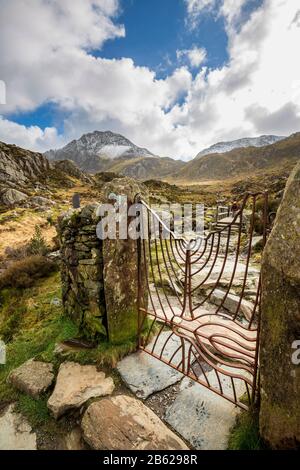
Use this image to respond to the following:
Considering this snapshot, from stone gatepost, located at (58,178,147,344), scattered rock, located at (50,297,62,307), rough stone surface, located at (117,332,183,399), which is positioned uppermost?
stone gatepost, located at (58,178,147,344)

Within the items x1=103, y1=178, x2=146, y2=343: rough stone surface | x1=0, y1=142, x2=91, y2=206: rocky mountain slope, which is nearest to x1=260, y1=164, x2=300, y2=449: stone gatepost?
x1=103, y1=178, x2=146, y2=343: rough stone surface

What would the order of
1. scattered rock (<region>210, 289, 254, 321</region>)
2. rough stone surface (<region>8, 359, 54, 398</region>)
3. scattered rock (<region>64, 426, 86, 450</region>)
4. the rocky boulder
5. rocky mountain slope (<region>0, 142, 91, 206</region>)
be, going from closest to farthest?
scattered rock (<region>64, 426, 86, 450</region>)
rough stone surface (<region>8, 359, 54, 398</region>)
scattered rock (<region>210, 289, 254, 321</region>)
rocky mountain slope (<region>0, 142, 91, 206</region>)
the rocky boulder

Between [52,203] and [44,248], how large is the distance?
1798 cm

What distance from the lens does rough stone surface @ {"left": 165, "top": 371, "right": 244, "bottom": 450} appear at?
249cm

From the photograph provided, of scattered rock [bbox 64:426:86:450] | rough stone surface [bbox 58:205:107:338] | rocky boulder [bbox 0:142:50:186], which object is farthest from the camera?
rocky boulder [bbox 0:142:50:186]

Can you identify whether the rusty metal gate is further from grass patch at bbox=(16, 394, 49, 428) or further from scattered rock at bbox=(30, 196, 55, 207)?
scattered rock at bbox=(30, 196, 55, 207)

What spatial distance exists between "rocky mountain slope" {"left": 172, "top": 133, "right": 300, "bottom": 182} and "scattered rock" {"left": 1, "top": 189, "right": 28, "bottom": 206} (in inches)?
3624

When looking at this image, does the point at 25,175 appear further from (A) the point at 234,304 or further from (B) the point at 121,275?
(A) the point at 234,304

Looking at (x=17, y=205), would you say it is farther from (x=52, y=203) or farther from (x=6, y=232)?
(x=6, y=232)

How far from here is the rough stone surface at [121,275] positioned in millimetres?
3752

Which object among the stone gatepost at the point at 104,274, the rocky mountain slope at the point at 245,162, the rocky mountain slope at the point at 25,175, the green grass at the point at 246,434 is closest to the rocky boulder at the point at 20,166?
the rocky mountain slope at the point at 25,175

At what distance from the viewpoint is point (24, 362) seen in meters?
4.02

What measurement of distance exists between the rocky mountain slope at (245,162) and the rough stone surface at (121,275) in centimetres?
10652
